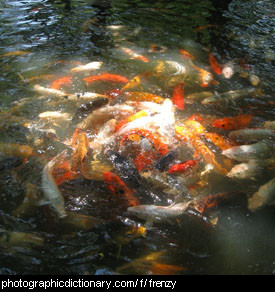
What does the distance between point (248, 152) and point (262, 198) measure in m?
0.83

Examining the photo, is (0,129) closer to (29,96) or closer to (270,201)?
(29,96)

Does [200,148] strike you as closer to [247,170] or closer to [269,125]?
[247,170]

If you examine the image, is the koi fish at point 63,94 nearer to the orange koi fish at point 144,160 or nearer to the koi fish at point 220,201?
the orange koi fish at point 144,160

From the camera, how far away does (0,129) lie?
3982 millimetres

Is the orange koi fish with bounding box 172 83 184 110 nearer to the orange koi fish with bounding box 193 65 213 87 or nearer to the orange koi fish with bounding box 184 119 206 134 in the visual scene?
the orange koi fish with bounding box 184 119 206 134

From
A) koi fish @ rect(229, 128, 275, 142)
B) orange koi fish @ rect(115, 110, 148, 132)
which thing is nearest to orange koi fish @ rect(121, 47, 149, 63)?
orange koi fish @ rect(115, 110, 148, 132)

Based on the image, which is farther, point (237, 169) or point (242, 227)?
point (237, 169)

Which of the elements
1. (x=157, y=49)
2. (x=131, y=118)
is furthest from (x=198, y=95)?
(x=157, y=49)

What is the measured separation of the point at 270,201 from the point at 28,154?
2.97 metres

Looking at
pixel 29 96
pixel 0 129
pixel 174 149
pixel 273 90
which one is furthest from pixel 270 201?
pixel 29 96

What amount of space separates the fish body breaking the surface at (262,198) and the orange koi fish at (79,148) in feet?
6.63

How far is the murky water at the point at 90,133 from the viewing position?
2539 mm

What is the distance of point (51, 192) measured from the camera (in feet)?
9.89

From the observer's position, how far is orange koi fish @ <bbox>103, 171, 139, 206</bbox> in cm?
301
